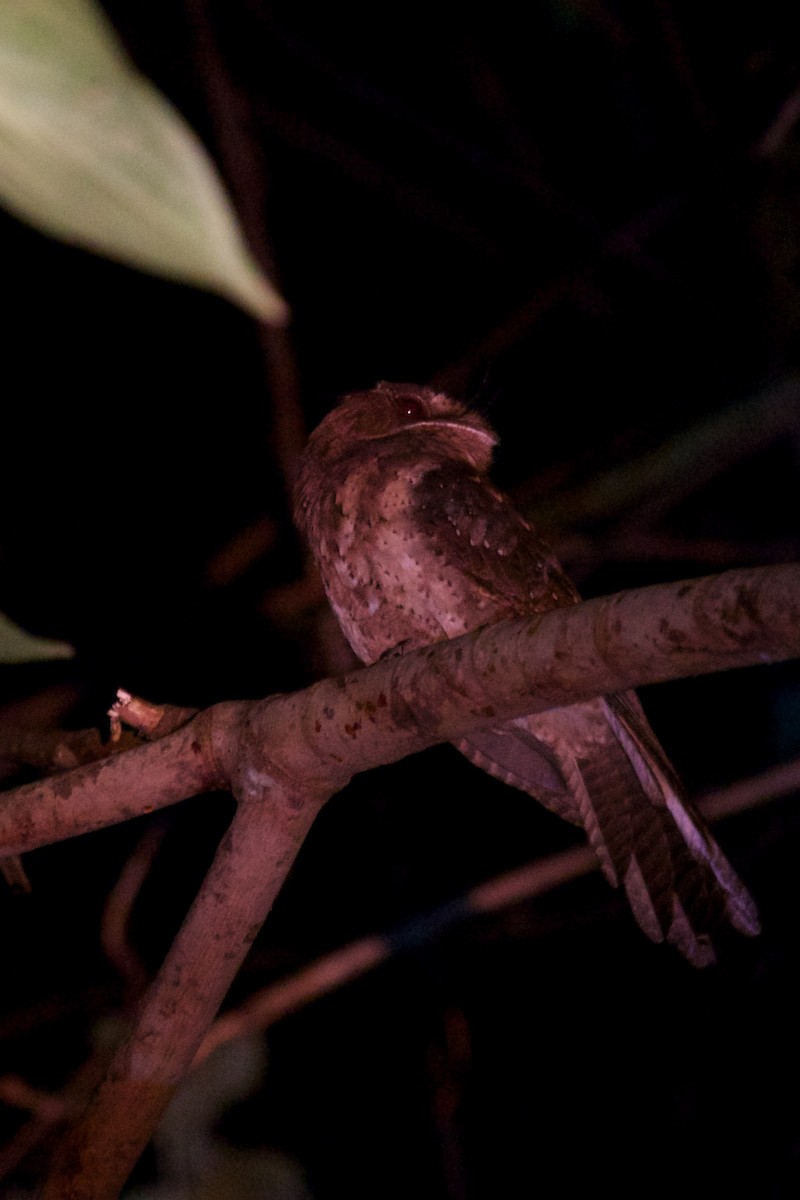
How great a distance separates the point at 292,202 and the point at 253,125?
122cm

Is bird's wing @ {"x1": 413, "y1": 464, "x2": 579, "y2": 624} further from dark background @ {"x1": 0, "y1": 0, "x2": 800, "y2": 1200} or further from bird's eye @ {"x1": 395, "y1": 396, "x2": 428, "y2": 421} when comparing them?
dark background @ {"x1": 0, "y1": 0, "x2": 800, "y2": 1200}

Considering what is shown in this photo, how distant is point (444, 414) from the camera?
2598 millimetres

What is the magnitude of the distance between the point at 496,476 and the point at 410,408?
2.23m

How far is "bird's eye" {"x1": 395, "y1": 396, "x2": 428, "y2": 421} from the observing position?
8.22ft

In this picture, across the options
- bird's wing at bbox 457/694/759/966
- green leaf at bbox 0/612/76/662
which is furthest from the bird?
green leaf at bbox 0/612/76/662

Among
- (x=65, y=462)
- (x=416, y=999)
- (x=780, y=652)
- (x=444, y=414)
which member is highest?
(x=65, y=462)

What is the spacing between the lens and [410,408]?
2545 millimetres

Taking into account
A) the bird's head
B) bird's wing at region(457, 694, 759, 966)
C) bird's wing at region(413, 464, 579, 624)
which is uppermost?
the bird's head

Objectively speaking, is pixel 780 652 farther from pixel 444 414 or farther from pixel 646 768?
pixel 444 414

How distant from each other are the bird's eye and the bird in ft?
0.51

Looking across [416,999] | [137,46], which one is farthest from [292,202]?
[416,999]

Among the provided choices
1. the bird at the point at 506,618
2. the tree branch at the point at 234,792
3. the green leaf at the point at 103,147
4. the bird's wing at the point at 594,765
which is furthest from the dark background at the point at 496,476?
the green leaf at the point at 103,147

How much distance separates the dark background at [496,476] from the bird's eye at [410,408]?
19.0 inches

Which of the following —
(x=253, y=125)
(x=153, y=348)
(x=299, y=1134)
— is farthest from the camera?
(x=153, y=348)
